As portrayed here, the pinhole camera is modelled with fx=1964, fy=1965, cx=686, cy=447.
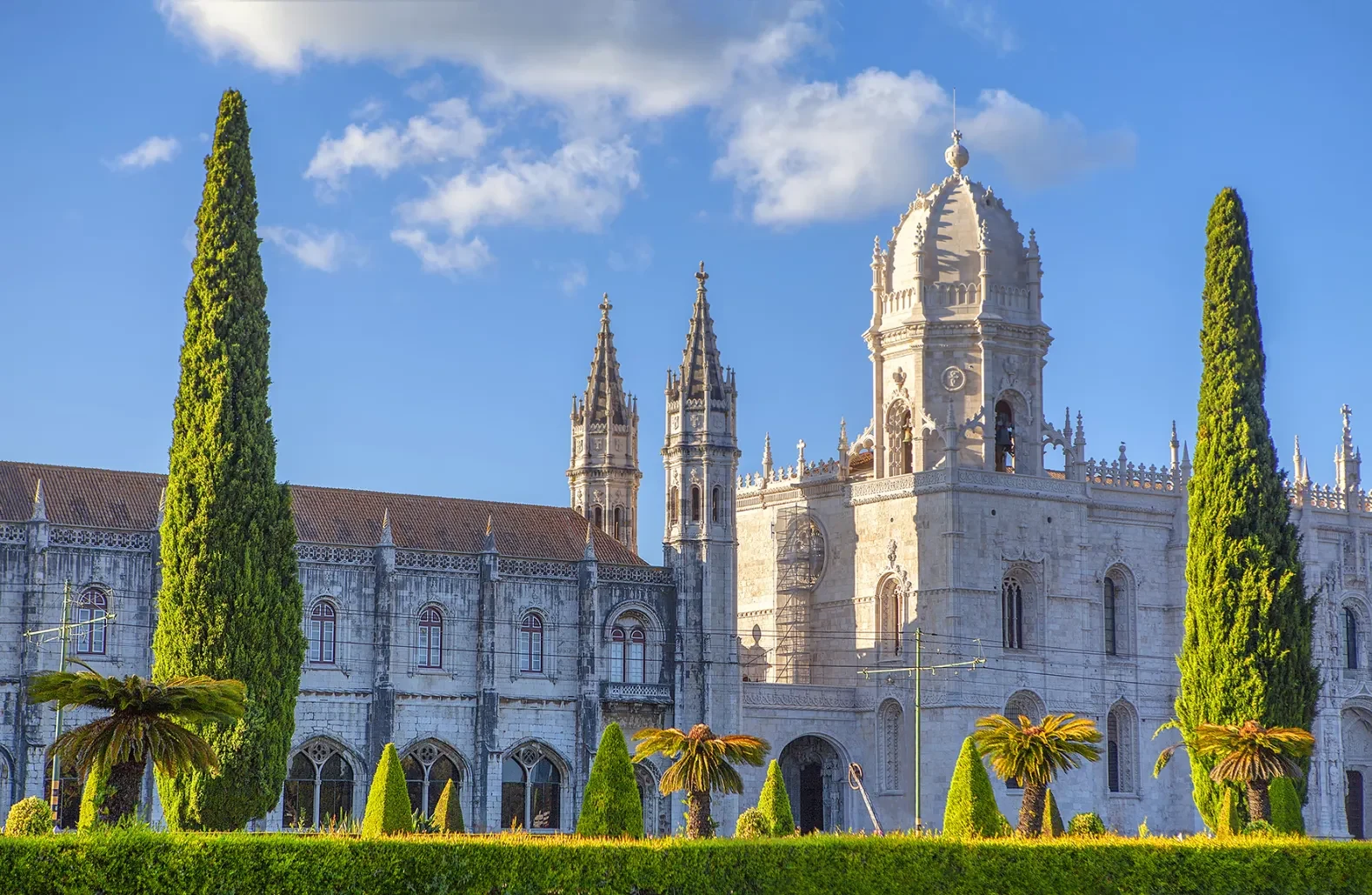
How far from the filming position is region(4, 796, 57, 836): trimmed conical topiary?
40.0 m

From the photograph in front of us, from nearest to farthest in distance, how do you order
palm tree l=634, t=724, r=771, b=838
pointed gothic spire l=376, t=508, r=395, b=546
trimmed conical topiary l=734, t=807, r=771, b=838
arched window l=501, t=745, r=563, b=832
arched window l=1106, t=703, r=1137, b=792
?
palm tree l=634, t=724, r=771, b=838, trimmed conical topiary l=734, t=807, r=771, b=838, pointed gothic spire l=376, t=508, r=395, b=546, arched window l=501, t=745, r=563, b=832, arched window l=1106, t=703, r=1137, b=792

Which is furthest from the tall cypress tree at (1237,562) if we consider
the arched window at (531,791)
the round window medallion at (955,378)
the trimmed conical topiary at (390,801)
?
the arched window at (531,791)

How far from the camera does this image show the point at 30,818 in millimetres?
41875

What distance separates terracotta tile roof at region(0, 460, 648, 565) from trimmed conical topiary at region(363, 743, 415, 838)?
1595 centimetres

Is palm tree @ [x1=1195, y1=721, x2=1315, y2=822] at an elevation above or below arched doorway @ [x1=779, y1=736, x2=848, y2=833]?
above

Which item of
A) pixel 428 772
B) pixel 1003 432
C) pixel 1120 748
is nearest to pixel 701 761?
pixel 428 772

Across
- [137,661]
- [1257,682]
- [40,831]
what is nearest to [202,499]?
[40,831]

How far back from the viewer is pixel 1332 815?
75562 millimetres

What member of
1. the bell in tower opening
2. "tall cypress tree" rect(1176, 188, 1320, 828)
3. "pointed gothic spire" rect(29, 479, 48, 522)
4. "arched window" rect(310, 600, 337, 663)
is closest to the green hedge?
"tall cypress tree" rect(1176, 188, 1320, 828)

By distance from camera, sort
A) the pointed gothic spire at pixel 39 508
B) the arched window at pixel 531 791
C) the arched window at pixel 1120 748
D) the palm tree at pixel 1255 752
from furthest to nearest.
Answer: the arched window at pixel 1120 748 → the arched window at pixel 531 791 → the pointed gothic spire at pixel 39 508 → the palm tree at pixel 1255 752

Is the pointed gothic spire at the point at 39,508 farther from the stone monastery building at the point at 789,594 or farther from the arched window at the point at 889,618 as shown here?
the arched window at the point at 889,618

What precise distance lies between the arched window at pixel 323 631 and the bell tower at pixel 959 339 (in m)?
22.2

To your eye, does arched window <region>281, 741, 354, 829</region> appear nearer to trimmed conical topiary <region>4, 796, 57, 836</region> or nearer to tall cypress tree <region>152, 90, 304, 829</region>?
tall cypress tree <region>152, 90, 304, 829</region>

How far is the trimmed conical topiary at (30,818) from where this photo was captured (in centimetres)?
3997
